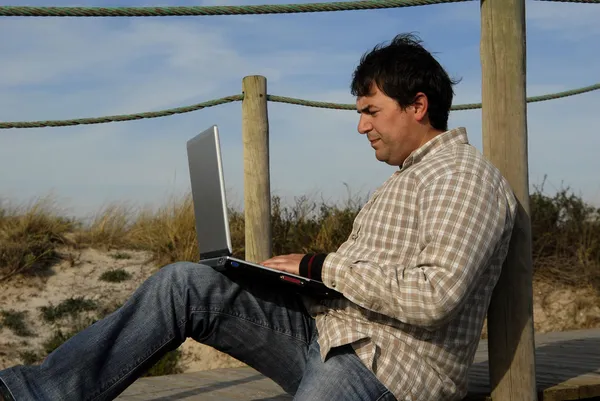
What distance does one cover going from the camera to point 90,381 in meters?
2.09

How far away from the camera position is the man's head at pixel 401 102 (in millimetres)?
2326

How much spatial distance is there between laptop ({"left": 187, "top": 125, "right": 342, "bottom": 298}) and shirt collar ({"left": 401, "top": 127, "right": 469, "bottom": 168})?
0.41 m

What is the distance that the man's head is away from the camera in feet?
7.63

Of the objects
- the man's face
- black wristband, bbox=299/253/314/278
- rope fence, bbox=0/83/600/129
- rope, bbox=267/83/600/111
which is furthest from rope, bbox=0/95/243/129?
black wristband, bbox=299/253/314/278

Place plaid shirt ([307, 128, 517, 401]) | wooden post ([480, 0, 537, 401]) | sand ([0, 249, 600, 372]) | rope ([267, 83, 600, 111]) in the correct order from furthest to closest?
sand ([0, 249, 600, 372]) < rope ([267, 83, 600, 111]) < wooden post ([480, 0, 537, 401]) < plaid shirt ([307, 128, 517, 401])

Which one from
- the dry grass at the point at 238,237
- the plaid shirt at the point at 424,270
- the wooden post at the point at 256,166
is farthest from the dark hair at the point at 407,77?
Result: the dry grass at the point at 238,237

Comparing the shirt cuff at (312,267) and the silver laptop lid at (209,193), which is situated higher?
the silver laptop lid at (209,193)

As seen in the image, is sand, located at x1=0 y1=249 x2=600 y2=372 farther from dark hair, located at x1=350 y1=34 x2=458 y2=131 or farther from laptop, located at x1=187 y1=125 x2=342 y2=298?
dark hair, located at x1=350 y1=34 x2=458 y2=131

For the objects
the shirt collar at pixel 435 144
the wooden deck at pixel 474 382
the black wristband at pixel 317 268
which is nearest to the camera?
the black wristband at pixel 317 268

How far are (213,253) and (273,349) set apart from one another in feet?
1.08

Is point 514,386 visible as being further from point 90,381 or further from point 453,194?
point 90,381

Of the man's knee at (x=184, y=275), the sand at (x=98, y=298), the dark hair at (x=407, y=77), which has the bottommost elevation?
the sand at (x=98, y=298)

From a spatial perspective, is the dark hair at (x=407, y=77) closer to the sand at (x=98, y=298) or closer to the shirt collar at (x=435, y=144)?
the shirt collar at (x=435, y=144)

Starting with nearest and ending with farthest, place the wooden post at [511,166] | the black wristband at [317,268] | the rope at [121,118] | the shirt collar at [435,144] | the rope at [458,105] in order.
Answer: the black wristband at [317,268] < the shirt collar at [435,144] < the wooden post at [511,166] < the rope at [121,118] < the rope at [458,105]
